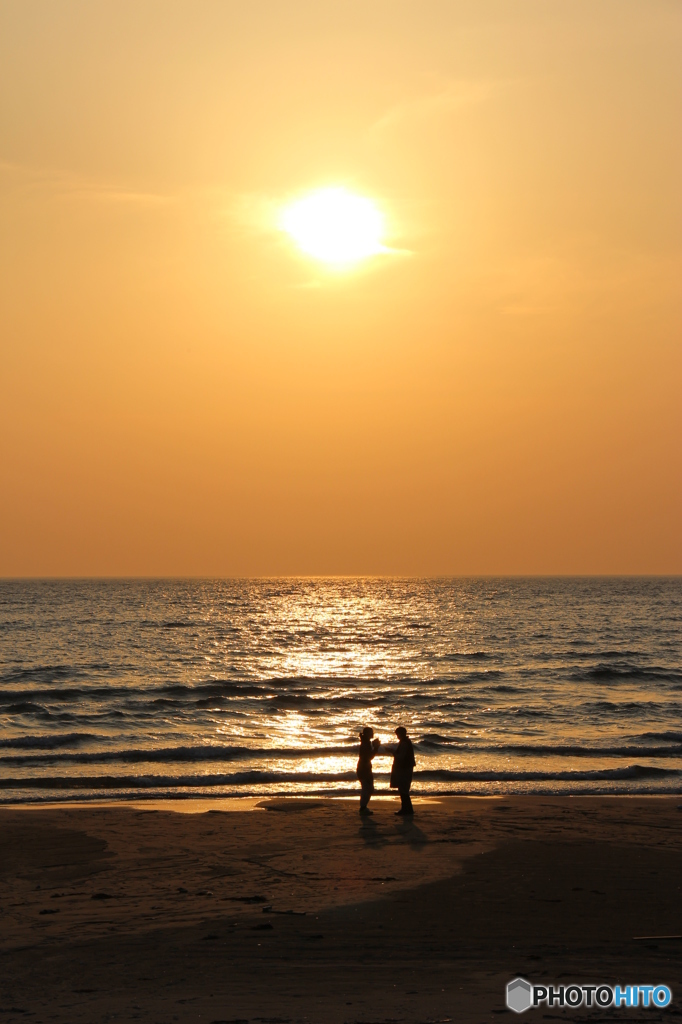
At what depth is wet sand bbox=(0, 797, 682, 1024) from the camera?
880 centimetres

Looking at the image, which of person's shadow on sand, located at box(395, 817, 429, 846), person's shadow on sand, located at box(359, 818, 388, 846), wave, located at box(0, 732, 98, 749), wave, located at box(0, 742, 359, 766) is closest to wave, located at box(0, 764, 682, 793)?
wave, located at box(0, 742, 359, 766)

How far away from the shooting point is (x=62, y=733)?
31.5 m

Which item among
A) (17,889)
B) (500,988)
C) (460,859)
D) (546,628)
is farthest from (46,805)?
(546,628)

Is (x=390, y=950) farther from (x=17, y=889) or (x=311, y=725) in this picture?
(x=311, y=725)

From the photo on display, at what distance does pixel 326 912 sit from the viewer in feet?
38.1

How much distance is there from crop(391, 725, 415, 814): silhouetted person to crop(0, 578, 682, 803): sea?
347 cm

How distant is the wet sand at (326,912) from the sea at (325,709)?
16.4ft

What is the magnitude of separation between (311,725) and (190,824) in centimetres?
1652

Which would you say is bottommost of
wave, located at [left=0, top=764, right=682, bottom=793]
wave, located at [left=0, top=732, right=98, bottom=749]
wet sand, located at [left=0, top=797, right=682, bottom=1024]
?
wave, located at [left=0, top=732, right=98, bottom=749]

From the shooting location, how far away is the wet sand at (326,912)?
8.80 m

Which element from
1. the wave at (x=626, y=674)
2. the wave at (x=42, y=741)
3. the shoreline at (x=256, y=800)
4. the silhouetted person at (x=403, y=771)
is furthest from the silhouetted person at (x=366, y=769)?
the wave at (x=626, y=674)

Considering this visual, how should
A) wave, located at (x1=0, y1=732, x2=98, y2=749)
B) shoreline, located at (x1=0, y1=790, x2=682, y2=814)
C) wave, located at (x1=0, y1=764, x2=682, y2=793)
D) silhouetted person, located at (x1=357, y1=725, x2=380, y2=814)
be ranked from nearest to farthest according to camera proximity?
silhouetted person, located at (x1=357, y1=725, x2=380, y2=814) < shoreline, located at (x1=0, y1=790, x2=682, y2=814) < wave, located at (x1=0, y1=764, x2=682, y2=793) < wave, located at (x1=0, y1=732, x2=98, y2=749)

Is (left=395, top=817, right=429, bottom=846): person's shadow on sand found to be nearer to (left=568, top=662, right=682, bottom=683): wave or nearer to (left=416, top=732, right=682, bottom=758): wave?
(left=416, top=732, right=682, bottom=758): wave

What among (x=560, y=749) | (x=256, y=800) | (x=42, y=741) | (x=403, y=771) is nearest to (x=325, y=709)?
(x=560, y=749)
